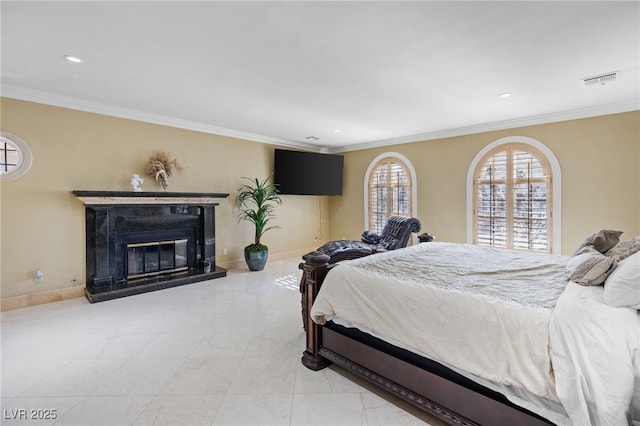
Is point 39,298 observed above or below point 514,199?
below

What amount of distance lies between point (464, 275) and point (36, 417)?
2789 millimetres

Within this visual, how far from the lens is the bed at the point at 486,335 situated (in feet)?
3.83

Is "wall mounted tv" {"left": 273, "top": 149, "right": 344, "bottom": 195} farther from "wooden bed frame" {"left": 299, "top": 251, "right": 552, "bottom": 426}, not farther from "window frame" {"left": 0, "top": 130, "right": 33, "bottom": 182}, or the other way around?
"wooden bed frame" {"left": 299, "top": 251, "right": 552, "bottom": 426}

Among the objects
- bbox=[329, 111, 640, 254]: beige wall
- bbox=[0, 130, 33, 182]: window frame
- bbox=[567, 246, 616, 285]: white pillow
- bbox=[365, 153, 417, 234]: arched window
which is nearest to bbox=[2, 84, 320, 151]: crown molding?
bbox=[0, 130, 33, 182]: window frame

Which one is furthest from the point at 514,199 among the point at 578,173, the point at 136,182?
the point at 136,182

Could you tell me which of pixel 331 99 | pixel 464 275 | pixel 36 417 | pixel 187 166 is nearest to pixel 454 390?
pixel 464 275

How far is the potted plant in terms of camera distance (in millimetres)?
5258

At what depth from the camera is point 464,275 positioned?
2.01 metres

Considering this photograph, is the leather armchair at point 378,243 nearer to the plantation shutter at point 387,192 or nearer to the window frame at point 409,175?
the window frame at point 409,175

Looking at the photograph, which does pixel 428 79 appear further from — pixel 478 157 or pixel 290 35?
Answer: pixel 478 157

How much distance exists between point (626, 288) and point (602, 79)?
2.73 meters

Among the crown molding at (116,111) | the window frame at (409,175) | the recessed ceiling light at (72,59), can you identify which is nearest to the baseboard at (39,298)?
the crown molding at (116,111)

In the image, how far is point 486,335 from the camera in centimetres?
142

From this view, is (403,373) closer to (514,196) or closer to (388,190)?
(514,196)
